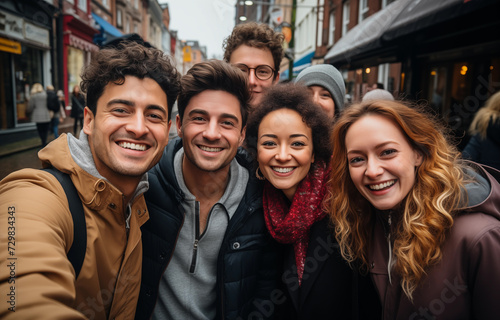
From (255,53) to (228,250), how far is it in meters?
2.37

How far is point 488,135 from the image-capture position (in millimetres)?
3688

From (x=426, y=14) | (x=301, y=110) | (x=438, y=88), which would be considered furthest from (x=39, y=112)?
(x=438, y=88)

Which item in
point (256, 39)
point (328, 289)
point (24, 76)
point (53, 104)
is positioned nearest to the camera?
point (328, 289)

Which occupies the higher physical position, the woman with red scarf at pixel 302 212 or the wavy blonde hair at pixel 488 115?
the wavy blonde hair at pixel 488 115

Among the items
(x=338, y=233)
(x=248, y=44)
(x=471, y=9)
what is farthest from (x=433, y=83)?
(x=338, y=233)

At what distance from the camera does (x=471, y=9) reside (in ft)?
11.0

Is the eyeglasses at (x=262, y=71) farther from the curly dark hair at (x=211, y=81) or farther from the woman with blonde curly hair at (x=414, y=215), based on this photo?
the woman with blonde curly hair at (x=414, y=215)

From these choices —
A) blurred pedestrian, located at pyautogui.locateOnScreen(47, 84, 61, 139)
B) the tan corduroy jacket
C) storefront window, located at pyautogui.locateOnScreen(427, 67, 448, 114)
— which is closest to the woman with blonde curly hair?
the tan corduroy jacket

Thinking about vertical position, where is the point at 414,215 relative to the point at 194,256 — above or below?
above

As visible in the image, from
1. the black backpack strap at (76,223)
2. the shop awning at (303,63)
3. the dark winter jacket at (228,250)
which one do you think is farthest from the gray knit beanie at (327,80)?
the shop awning at (303,63)

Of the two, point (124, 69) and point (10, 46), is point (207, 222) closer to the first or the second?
point (124, 69)

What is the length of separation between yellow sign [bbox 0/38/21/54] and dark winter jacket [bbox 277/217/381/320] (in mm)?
12226

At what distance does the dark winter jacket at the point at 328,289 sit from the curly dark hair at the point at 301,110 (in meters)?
0.66

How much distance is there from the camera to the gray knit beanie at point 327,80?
3342 mm
